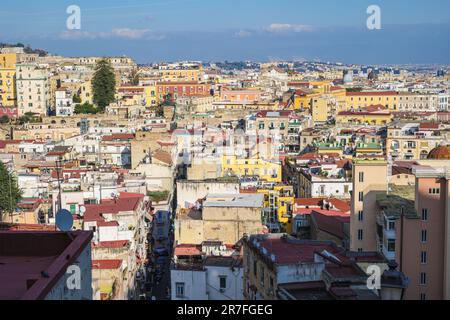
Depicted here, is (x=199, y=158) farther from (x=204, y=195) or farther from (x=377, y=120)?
(x=377, y=120)

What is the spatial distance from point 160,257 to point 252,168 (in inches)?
255

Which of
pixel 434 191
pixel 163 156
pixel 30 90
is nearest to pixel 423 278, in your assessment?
pixel 434 191

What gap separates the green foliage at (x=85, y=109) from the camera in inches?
1849

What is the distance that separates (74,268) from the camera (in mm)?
7234

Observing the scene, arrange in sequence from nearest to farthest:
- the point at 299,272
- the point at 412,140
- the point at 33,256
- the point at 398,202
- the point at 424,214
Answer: the point at 33,256 → the point at 299,272 → the point at 424,214 → the point at 398,202 → the point at 412,140

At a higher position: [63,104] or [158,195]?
[63,104]

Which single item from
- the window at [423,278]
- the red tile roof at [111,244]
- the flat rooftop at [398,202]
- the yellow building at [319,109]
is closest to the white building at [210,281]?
the red tile roof at [111,244]

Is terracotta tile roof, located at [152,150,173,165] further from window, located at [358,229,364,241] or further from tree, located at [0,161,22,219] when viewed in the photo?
window, located at [358,229,364,241]

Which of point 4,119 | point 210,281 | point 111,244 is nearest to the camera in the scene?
point 210,281

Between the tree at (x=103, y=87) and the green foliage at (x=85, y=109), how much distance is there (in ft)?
2.08

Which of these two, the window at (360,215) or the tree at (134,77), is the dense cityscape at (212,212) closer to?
the window at (360,215)

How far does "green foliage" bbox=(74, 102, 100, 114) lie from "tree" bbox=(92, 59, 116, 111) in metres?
0.63

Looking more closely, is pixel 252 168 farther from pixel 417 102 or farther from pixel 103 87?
pixel 417 102

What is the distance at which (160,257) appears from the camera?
71.8ft
